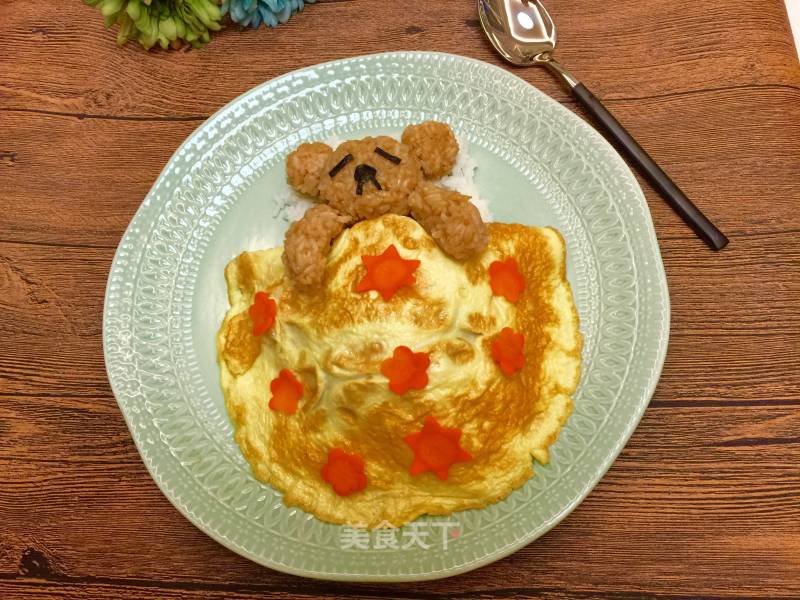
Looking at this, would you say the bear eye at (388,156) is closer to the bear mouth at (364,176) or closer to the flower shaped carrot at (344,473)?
the bear mouth at (364,176)

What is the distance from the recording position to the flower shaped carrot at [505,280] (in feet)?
7.62

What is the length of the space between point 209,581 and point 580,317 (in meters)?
1.85

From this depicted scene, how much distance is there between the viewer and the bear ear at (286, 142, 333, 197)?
7.95 feet

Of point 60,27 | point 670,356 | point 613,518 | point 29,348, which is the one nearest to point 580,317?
point 670,356

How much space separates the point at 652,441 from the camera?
2.30 m

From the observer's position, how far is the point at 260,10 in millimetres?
2949

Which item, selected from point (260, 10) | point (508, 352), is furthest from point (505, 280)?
point (260, 10)

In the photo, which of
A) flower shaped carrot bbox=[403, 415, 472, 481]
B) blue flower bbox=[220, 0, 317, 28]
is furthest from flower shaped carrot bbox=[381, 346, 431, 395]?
blue flower bbox=[220, 0, 317, 28]

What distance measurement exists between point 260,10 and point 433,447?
2385mm

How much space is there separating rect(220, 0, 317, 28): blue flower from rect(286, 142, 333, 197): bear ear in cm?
98

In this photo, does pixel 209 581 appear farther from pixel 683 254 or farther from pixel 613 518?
pixel 683 254

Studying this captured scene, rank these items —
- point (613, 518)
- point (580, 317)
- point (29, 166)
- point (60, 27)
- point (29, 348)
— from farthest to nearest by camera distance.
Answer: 1. point (60, 27)
2. point (29, 166)
3. point (29, 348)
4. point (580, 317)
5. point (613, 518)

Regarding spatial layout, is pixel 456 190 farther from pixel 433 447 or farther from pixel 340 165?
pixel 433 447

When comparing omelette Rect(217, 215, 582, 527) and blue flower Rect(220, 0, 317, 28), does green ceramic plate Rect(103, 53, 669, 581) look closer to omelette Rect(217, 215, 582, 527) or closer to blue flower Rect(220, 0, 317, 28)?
omelette Rect(217, 215, 582, 527)
